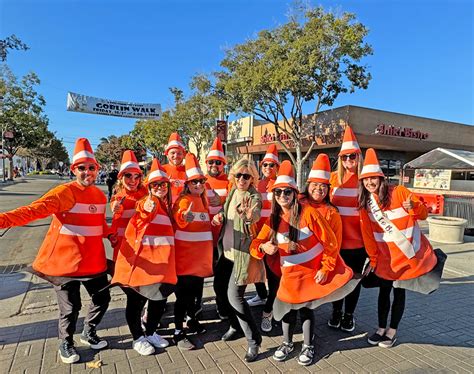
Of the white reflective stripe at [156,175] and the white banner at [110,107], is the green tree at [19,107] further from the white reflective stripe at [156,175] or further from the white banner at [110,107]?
the white reflective stripe at [156,175]

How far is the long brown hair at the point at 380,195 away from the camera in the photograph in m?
3.25

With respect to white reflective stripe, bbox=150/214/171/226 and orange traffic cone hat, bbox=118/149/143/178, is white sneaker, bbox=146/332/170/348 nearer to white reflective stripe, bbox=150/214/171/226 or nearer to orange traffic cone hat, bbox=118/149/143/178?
white reflective stripe, bbox=150/214/171/226

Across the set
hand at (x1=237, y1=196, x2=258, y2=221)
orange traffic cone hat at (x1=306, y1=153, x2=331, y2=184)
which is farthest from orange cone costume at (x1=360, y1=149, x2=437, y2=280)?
hand at (x1=237, y1=196, x2=258, y2=221)

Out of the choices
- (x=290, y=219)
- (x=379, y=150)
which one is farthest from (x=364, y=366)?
(x=379, y=150)

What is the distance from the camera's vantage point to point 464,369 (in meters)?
2.94

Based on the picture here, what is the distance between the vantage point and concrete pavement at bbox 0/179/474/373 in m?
2.93

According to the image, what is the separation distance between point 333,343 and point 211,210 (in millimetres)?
1800

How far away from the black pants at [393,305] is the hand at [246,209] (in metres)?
1.57

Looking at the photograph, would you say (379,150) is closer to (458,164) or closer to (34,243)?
(458,164)

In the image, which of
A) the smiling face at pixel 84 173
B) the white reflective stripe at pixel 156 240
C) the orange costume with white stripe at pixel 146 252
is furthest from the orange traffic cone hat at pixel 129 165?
the white reflective stripe at pixel 156 240

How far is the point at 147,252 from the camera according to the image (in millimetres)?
2953

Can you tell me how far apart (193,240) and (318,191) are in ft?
4.08

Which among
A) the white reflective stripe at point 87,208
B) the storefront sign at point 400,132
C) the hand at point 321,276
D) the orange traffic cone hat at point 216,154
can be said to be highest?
the storefront sign at point 400,132

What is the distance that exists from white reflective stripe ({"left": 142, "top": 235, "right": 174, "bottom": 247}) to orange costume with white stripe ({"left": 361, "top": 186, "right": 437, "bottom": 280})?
184 centimetres
